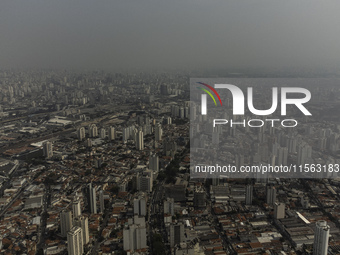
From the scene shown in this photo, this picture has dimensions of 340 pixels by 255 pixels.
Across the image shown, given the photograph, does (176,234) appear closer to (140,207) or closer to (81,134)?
(140,207)

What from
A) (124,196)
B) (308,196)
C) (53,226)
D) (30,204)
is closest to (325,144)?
(308,196)

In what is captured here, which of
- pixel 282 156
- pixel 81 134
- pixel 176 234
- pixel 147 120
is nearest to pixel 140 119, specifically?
pixel 147 120

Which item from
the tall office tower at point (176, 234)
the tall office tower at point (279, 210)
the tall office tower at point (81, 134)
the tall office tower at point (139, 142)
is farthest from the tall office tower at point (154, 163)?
the tall office tower at point (81, 134)

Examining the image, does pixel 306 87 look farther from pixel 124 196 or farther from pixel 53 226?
pixel 53 226

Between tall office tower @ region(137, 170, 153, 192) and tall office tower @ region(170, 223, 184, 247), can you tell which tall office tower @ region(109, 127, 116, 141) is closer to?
tall office tower @ region(137, 170, 153, 192)

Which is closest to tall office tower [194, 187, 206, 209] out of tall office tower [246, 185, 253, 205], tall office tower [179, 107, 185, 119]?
tall office tower [246, 185, 253, 205]

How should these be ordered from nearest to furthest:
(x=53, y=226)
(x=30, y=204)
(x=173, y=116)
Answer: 1. (x=53, y=226)
2. (x=30, y=204)
3. (x=173, y=116)

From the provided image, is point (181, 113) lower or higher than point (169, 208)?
higher
